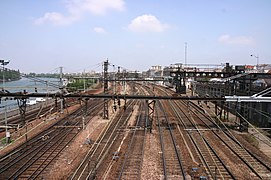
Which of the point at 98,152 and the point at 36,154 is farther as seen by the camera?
the point at 98,152

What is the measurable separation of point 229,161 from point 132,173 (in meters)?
5.38

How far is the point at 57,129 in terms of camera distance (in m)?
20.2

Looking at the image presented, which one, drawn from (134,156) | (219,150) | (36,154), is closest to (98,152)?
(134,156)

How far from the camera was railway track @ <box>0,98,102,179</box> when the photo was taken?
11.4 metres

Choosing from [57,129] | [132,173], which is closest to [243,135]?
[132,173]

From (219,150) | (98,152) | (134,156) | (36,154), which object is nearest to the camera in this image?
(134,156)

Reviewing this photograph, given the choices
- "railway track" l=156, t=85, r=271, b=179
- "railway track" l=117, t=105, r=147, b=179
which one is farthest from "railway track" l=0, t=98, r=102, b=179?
"railway track" l=156, t=85, r=271, b=179

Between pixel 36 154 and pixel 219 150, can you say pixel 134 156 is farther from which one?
pixel 36 154

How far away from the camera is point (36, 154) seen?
45.6 ft

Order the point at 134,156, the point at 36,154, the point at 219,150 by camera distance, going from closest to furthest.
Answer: the point at 134,156 < the point at 36,154 < the point at 219,150

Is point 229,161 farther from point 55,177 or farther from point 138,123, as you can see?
point 138,123

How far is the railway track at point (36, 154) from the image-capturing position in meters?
11.4

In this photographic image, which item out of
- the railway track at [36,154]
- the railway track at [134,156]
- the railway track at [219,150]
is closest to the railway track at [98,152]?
the railway track at [134,156]

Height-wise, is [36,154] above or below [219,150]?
below
